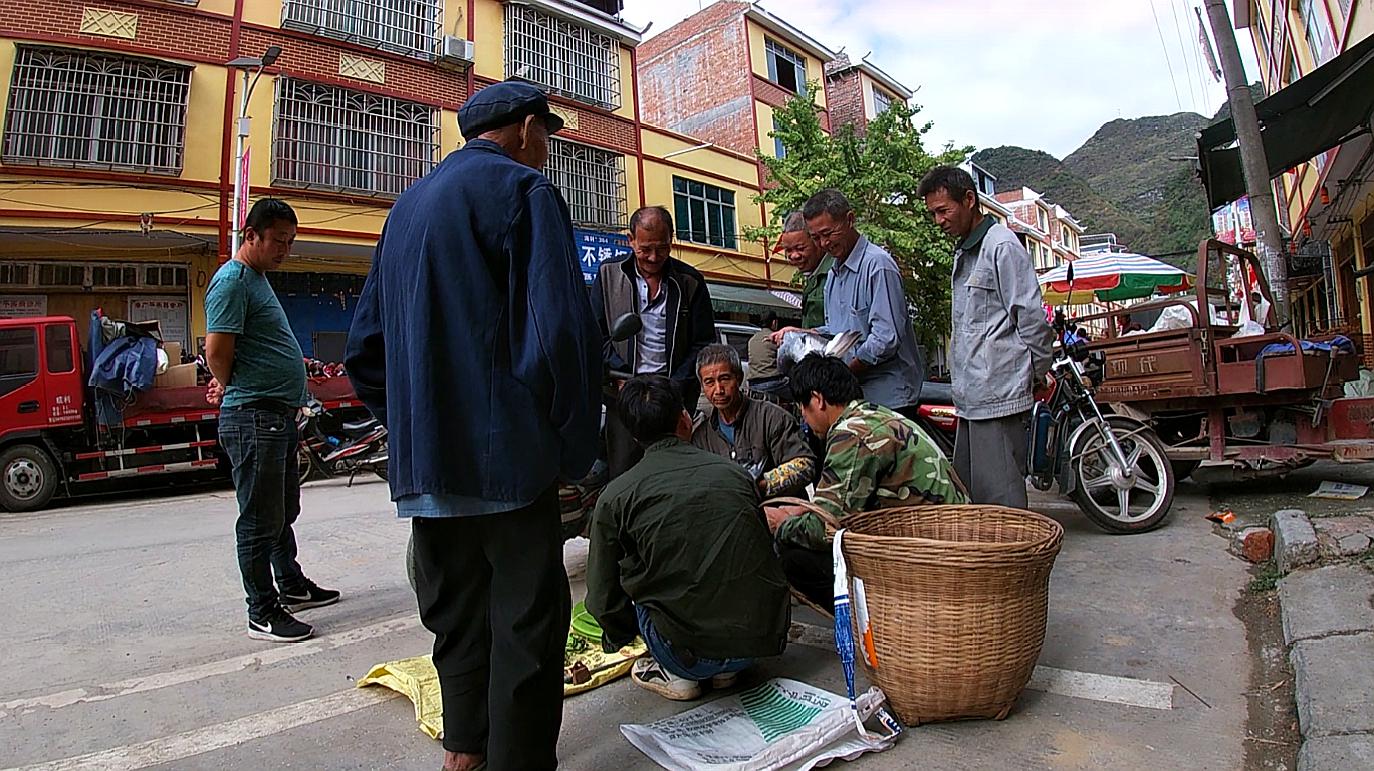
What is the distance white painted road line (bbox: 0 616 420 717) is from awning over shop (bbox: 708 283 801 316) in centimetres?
1376

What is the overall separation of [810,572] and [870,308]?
54.0 inches

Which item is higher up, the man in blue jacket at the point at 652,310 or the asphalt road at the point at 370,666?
the man in blue jacket at the point at 652,310

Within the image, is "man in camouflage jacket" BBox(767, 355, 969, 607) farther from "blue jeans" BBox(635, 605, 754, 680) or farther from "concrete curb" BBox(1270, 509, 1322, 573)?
"concrete curb" BBox(1270, 509, 1322, 573)

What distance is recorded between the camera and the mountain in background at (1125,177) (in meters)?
52.8

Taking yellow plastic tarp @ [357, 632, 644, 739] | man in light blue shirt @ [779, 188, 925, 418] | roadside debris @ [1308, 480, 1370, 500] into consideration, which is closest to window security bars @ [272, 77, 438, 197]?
man in light blue shirt @ [779, 188, 925, 418]

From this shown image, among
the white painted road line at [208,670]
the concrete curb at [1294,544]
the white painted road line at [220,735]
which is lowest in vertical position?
the white painted road line at [220,735]

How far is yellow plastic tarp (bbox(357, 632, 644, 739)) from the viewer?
249cm

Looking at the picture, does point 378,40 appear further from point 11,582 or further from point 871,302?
point 871,302

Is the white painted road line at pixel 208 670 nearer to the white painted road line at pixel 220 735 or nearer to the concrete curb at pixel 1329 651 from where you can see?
the white painted road line at pixel 220 735

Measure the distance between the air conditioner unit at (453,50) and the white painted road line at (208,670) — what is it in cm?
1352

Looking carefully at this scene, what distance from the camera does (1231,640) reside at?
2.89 metres

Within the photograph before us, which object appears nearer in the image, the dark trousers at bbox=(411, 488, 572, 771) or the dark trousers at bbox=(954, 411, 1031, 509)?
the dark trousers at bbox=(411, 488, 572, 771)

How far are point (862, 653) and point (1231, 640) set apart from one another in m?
1.61

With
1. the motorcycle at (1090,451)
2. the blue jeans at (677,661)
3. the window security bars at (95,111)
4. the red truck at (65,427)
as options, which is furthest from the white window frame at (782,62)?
the blue jeans at (677,661)
